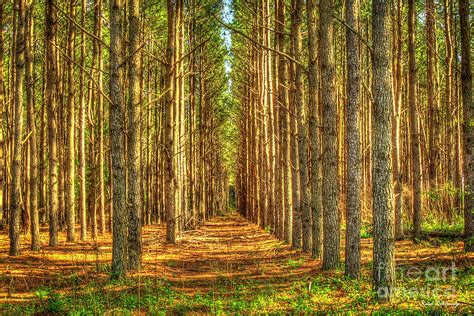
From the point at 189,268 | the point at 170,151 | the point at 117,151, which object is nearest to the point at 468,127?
the point at 189,268

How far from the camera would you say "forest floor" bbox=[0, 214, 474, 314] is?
6875 millimetres

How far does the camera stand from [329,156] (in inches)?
384

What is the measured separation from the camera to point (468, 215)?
10.6 meters

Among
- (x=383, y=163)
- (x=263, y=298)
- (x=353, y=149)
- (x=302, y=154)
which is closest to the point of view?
(x=383, y=163)

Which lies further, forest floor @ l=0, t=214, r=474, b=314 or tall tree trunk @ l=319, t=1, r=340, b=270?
tall tree trunk @ l=319, t=1, r=340, b=270

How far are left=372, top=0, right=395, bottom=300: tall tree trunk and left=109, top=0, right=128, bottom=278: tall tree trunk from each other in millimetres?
4718

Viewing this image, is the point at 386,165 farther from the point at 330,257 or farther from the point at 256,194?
the point at 256,194

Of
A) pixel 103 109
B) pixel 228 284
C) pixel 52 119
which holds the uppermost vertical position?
pixel 103 109

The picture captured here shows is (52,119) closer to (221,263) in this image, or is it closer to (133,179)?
(133,179)

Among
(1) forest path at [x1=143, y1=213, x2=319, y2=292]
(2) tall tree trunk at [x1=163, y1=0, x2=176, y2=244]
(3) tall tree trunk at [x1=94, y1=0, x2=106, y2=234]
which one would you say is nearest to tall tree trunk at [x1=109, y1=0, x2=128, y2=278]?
(1) forest path at [x1=143, y1=213, x2=319, y2=292]

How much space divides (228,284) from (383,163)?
4.24 m

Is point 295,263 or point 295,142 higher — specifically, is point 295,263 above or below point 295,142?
below

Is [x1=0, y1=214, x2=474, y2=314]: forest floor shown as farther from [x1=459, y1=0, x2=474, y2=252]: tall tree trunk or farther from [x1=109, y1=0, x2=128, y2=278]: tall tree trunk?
[x1=459, y1=0, x2=474, y2=252]: tall tree trunk

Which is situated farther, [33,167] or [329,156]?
[33,167]
